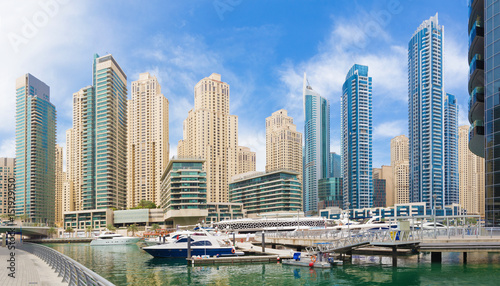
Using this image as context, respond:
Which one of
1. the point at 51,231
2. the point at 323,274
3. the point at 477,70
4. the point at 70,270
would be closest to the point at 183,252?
the point at 323,274

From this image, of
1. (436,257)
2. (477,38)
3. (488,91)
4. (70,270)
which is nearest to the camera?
(70,270)

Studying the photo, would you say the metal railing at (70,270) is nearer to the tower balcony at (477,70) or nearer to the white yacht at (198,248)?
the white yacht at (198,248)

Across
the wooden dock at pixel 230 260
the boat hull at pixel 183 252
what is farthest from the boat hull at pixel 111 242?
the wooden dock at pixel 230 260

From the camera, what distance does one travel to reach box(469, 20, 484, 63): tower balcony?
58125 millimetres

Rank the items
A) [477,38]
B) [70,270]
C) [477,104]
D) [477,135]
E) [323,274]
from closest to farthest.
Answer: [70,270]
[323,274]
[477,104]
[477,38]
[477,135]

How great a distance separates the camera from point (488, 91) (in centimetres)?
5378

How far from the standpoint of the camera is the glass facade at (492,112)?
51375mm

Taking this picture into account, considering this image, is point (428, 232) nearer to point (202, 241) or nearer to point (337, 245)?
point (337, 245)

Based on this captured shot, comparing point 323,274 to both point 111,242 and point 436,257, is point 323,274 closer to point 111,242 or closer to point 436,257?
point 436,257

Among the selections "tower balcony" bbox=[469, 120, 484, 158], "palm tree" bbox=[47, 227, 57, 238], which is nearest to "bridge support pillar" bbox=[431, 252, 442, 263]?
"tower balcony" bbox=[469, 120, 484, 158]

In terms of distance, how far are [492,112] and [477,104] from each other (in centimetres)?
587

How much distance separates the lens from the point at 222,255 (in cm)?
5669

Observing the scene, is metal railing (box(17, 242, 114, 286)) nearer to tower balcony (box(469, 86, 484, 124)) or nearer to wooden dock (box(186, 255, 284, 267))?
wooden dock (box(186, 255, 284, 267))

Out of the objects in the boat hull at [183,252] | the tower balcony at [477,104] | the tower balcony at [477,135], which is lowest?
the boat hull at [183,252]
